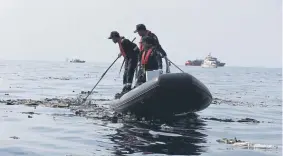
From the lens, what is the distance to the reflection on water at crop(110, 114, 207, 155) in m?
9.93

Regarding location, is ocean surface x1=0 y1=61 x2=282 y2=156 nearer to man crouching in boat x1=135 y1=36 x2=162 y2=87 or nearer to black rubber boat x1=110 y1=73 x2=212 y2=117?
black rubber boat x1=110 y1=73 x2=212 y2=117

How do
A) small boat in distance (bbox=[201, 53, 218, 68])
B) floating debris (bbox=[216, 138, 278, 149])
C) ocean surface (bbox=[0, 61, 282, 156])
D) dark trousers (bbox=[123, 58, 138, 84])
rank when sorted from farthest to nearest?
small boat in distance (bbox=[201, 53, 218, 68]) → dark trousers (bbox=[123, 58, 138, 84]) → floating debris (bbox=[216, 138, 278, 149]) → ocean surface (bbox=[0, 61, 282, 156])

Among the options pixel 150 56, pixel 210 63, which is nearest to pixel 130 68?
pixel 150 56

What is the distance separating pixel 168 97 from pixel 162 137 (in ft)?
7.66

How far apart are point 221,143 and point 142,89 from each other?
3631mm

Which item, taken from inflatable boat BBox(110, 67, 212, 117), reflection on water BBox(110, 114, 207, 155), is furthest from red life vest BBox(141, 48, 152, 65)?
reflection on water BBox(110, 114, 207, 155)

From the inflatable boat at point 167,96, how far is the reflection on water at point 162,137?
428 mm

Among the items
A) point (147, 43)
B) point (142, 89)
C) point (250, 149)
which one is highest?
point (147, 43)

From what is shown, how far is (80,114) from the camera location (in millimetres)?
16016

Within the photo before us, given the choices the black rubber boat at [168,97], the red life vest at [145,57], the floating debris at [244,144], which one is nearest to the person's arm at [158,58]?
the red life vest at [145,57]

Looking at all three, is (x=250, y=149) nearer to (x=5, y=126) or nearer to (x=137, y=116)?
(x=137, y=116)

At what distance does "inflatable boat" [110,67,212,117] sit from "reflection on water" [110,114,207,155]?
0.43 m

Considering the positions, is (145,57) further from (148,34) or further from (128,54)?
(128,54)

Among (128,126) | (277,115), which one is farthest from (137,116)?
(277,115)
